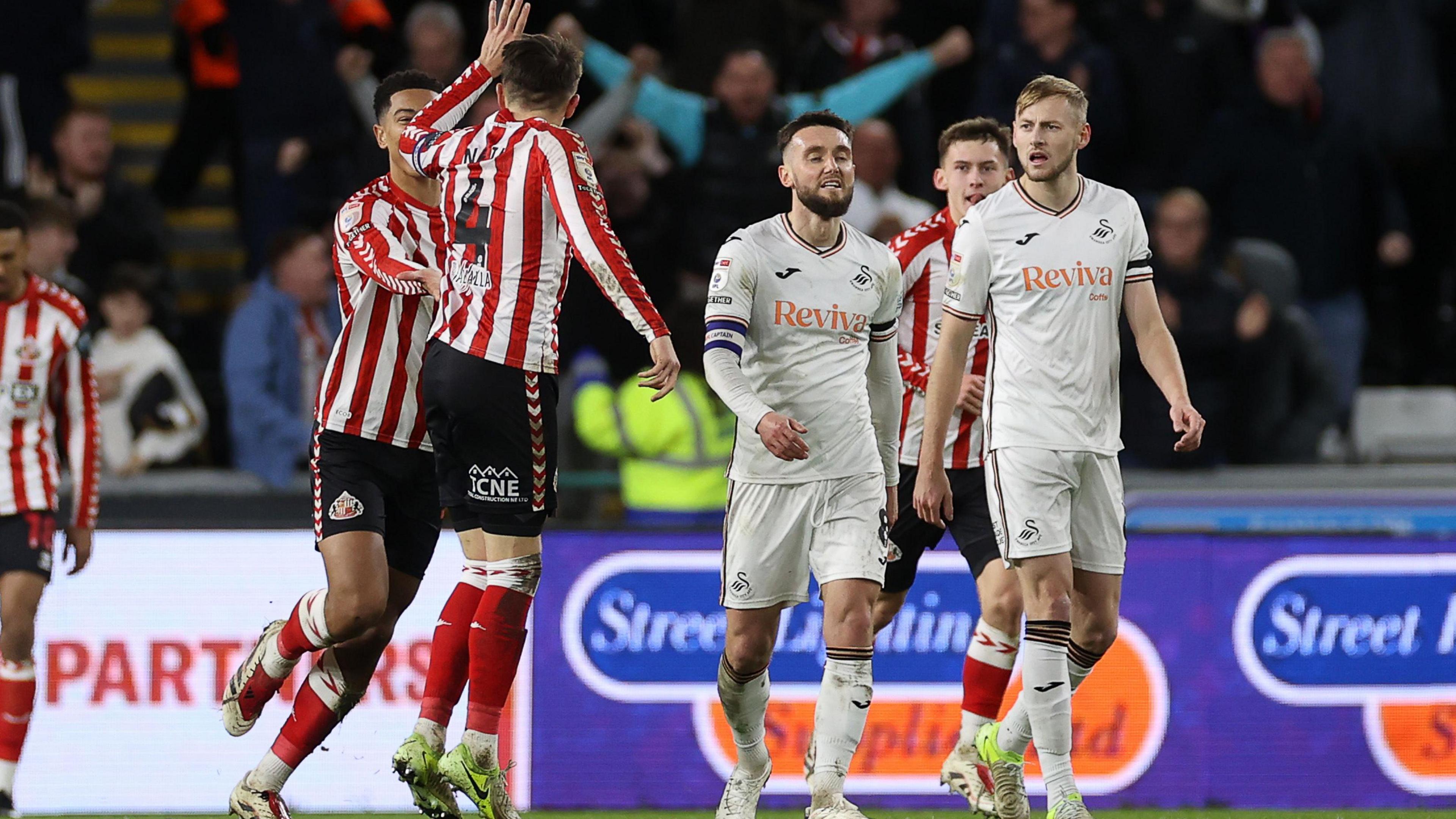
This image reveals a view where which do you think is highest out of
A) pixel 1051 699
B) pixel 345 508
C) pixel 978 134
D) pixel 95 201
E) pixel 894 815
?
pixel 978 134


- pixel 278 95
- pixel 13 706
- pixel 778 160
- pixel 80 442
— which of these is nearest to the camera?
pixel 13 706

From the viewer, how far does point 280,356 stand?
10.3 metres

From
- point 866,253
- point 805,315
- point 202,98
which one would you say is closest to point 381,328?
point 805,315

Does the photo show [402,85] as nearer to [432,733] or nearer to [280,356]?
[432,733]

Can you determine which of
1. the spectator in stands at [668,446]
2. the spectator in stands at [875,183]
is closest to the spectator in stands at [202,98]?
the spectator in stands at [875,183]

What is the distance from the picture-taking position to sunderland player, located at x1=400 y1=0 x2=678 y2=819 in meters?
6.30

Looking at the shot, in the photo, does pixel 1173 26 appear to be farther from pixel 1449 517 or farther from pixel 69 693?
pixel 69 693

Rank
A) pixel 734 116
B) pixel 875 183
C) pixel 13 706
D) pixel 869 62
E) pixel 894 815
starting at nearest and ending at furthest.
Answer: pixel 13 706 → pixel 894 815 → pixel 734 116 → pixel 875 183 → pixel 869 62

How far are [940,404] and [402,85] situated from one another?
2.23 m

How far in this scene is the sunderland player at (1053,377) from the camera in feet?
21.3

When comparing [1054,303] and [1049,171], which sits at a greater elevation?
[1049,171]

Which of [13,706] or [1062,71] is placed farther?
[1062,71]

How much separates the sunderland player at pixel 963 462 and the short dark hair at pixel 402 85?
1865 mm

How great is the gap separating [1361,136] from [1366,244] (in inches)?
25.8
